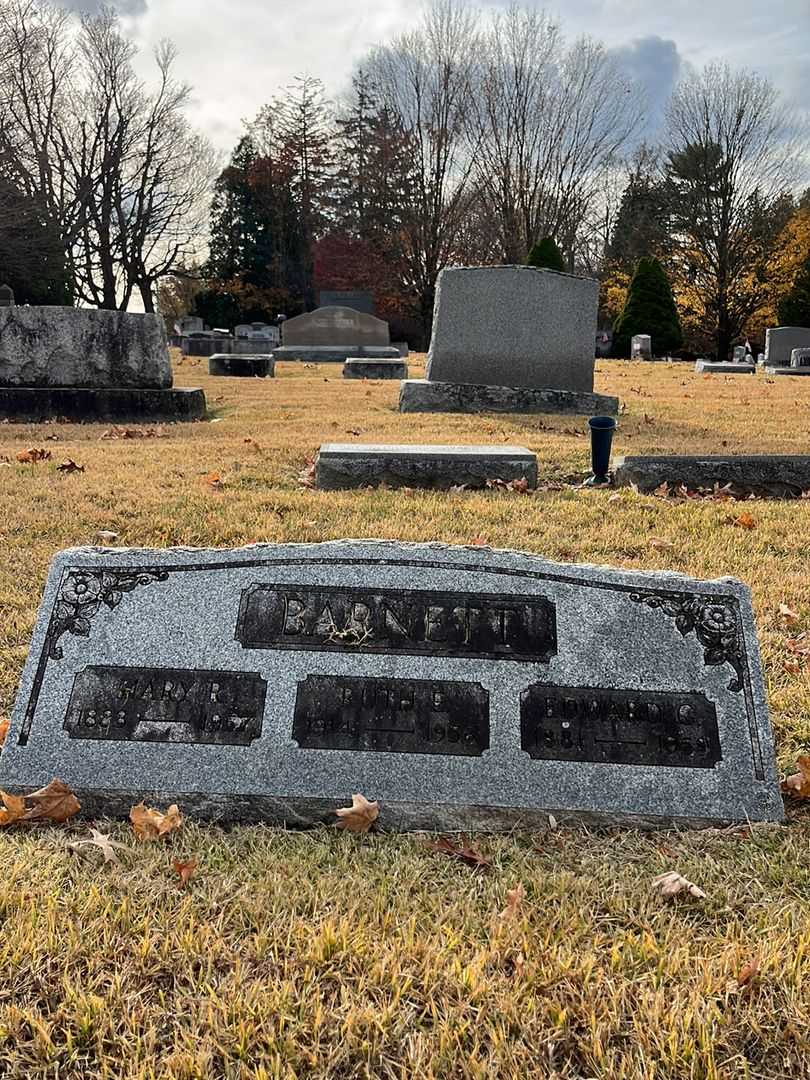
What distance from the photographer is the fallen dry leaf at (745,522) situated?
4.55 m

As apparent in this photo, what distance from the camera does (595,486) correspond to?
5652mm

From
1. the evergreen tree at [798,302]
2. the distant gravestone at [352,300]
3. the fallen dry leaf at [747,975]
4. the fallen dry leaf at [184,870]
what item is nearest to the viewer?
the fallen dry leaf at [747,975]

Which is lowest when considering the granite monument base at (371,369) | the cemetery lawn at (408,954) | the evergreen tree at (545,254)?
the cemetery lawn at (408,954)

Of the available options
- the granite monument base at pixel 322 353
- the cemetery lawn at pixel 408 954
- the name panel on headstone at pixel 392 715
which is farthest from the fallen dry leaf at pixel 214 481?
the granite monument base at pixel 322 353

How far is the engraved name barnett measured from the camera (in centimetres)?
232

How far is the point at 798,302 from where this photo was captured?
32812 millimetres

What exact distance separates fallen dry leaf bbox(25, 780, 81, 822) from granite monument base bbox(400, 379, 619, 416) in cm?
833

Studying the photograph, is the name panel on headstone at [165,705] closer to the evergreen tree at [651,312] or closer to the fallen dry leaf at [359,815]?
the fallen dry leaf at [359,815]

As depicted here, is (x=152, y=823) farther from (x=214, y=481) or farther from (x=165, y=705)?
(x=214, y=481)

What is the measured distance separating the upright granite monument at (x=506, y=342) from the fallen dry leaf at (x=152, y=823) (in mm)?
8374

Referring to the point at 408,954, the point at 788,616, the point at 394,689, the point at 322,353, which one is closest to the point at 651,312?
the point at 322,353

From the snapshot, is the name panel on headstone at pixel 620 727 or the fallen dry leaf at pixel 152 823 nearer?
the fallen dry leaf at pixel 152 823

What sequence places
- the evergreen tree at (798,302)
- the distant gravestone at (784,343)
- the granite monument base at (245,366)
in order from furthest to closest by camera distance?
the evergreen tree at (798,302) < the distant gravestone at (784,343) < the granite monument base at (245,366)

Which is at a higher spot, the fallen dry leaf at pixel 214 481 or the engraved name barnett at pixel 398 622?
the fallen dry leaf at pixel 214 481
